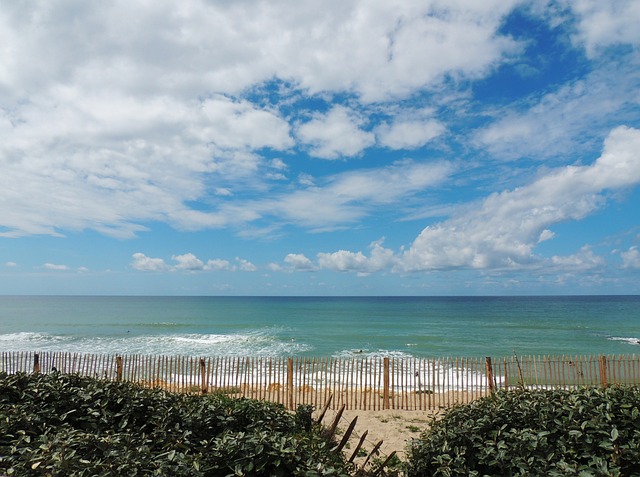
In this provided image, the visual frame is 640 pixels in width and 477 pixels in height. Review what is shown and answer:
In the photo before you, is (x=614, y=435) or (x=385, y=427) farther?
(x=385, y=427)

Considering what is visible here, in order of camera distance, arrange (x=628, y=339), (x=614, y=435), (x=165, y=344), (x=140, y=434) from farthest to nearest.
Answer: (x=628, y=339)
(x=165, y=344)
(x=140, y=434)
(x=614, y=435)

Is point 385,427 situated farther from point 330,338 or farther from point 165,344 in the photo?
point 165,344

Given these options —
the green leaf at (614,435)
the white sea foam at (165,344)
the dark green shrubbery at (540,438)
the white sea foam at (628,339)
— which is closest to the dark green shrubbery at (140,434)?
the dark green shrubbery at (540,438)

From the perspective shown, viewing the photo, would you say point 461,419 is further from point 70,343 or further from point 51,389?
point 70,343

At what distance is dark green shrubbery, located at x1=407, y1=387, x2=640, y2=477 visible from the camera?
11.0ft

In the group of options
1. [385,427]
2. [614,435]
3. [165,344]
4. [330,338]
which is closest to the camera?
[614,435]

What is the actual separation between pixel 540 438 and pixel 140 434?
3.92 meters

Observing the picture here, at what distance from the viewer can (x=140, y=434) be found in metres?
4.32

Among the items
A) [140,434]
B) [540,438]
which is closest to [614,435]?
[540,438]

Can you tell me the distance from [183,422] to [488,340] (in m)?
38.6

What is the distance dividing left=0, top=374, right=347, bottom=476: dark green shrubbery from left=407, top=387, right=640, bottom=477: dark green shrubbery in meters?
1.03

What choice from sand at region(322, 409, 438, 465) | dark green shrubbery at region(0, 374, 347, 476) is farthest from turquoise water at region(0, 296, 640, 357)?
dark green shrubbery at region(0, 374, 347, 476)

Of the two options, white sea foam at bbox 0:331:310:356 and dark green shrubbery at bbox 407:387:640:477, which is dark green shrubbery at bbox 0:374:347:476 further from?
white sea foam at bbox 0:331:310:356

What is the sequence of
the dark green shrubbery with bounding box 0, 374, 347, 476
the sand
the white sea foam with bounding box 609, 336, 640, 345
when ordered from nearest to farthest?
the dark green shrubbery with bounding box 0, 374, 347, 476 < the sand < the white sea foam with bounding box 609, 336, 640, 345
